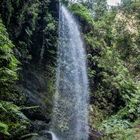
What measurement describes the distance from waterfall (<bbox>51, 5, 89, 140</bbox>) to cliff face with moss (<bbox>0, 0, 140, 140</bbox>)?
376 millimetres

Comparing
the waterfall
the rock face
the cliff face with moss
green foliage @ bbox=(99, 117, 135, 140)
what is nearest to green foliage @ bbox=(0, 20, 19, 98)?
the cliff face with moss

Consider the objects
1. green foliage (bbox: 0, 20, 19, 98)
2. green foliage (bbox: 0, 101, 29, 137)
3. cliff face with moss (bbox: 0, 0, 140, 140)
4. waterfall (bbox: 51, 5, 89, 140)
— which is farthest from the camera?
waterfall (bbox: 51, 5, 89, 140)

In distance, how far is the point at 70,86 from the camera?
14.7 m

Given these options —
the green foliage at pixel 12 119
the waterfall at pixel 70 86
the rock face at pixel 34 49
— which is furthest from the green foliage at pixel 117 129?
the green foliage at pixel 12 119

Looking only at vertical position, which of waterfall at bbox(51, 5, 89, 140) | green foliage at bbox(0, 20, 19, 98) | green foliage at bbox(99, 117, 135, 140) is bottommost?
green foliage at bbox(99, 117, 135, 140)

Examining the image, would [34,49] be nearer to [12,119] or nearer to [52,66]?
[52,66]

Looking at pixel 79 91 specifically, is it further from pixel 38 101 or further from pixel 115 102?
pixel 38 101

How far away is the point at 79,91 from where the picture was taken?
1503cm

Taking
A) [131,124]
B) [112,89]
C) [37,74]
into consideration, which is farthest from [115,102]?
[37,74]

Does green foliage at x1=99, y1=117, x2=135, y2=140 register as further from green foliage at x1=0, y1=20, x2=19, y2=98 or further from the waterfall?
green foliage at x1=0, y1=20, x2=19, y2=98

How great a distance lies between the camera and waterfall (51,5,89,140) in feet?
42.6

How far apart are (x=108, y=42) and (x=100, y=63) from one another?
2.76 meters

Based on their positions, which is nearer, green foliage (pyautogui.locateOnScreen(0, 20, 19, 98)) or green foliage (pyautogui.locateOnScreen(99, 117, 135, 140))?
green foliage (pyautogui.locateOnScreen(0, 20, 19, 98))

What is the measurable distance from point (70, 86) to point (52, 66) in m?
1.07
